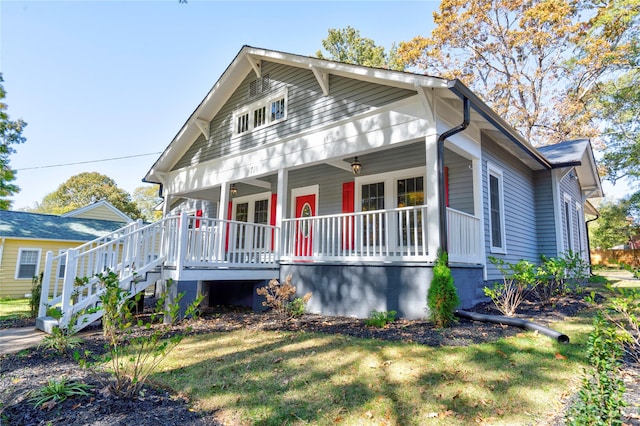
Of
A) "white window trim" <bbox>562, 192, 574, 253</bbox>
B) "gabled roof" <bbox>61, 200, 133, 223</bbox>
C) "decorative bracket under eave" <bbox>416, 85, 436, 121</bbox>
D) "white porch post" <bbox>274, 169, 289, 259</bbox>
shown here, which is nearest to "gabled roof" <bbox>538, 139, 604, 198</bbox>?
"white window trim" <bbox>562, 192, 574, 253</bbox>

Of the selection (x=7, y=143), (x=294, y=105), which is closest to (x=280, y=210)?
(x=294, y=105)

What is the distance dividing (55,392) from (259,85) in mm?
7976

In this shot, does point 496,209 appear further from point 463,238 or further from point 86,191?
point 86,191

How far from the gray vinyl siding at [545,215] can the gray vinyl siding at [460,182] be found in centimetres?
424

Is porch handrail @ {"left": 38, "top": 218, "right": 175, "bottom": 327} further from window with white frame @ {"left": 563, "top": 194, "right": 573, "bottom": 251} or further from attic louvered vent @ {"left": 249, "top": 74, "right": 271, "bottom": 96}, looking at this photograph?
window with white frame @ {"left": 563, "top": 194, "right": 573, "bottom": 251}

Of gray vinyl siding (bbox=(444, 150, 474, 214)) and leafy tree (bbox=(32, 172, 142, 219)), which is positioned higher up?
leafy tree (bbox=(32, 172, 142, 219))

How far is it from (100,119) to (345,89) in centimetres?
1500

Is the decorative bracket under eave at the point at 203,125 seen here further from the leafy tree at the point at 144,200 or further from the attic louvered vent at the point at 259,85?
the leafy tree at the point at 144,200

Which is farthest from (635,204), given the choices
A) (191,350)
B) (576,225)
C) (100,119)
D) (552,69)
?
(100,119)

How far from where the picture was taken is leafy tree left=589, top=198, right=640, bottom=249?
888 inches

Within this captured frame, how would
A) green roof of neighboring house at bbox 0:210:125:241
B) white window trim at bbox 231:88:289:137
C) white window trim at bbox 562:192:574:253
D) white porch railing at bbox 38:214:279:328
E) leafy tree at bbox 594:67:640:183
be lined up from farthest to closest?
leafy tree at bbox 594:67:640:183 < green roof of neighboring house at bbox 0:210:125:241 < white window trim at bbox 562:192:574:253 < white window trim at bbox 231:88:289:137 < white porch railing at bbox 38:214:279:328

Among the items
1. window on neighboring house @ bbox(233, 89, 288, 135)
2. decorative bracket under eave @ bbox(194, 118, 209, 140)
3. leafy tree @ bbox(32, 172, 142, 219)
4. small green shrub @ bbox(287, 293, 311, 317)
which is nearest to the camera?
small green shrub @ bbox(287, 293, 311, 317)

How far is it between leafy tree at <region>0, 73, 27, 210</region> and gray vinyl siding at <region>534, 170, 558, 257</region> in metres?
18.6

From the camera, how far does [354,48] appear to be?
23812 mm
